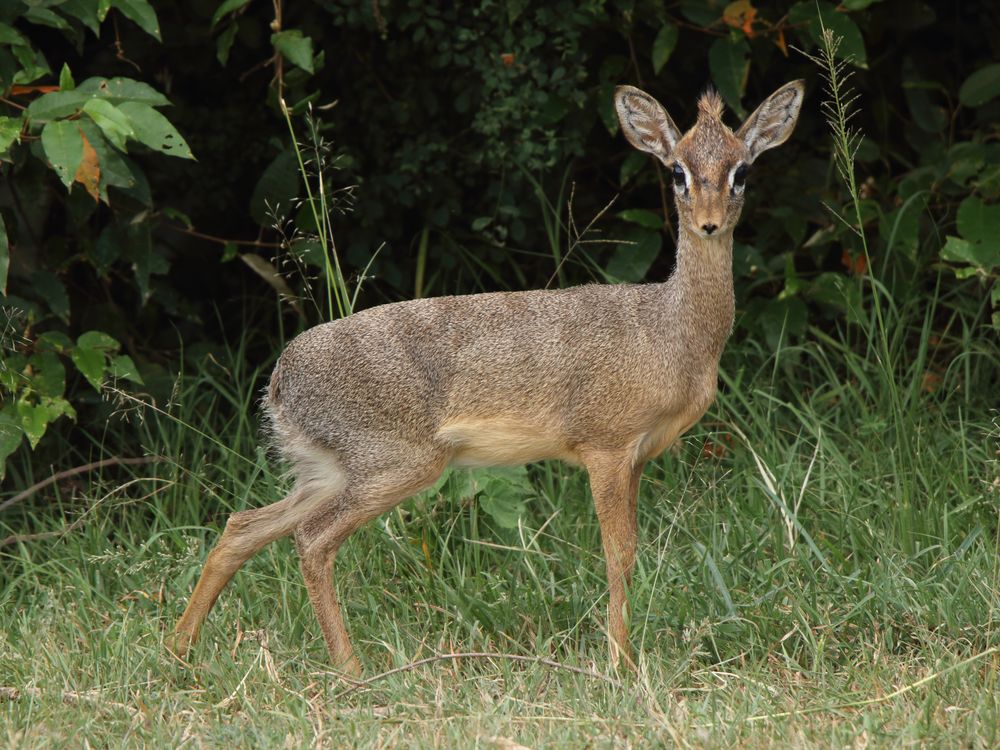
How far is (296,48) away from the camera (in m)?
5.36

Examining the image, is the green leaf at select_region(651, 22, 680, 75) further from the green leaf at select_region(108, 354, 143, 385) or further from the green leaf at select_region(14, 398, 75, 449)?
the green leaf at select_region(14, 398, 75, 449)

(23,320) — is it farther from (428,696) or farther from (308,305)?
(428,696)

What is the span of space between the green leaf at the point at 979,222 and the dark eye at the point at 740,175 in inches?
56.1

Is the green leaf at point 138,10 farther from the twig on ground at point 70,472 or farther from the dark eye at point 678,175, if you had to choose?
the dark eye at point 678,175

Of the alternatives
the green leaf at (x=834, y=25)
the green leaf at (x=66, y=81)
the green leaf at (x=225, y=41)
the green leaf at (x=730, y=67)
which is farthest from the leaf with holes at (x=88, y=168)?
the green leaf at (x=834, y=25)

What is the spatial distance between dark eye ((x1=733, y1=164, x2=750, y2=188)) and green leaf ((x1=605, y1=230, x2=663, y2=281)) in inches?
59.5

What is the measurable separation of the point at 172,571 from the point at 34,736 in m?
1.45

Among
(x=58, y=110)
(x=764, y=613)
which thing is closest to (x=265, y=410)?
(x=58, y=110)

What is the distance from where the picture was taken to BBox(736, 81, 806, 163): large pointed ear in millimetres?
4648

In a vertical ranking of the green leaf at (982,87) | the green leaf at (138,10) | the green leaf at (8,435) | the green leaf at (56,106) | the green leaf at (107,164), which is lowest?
the green leaf at (982,87)

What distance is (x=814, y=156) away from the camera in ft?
22.9

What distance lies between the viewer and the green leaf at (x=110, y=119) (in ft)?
14.4

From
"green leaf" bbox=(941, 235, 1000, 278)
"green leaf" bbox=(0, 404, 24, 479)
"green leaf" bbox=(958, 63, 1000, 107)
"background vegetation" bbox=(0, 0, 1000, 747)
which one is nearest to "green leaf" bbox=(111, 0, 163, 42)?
"background vegetation" bbox=(0, 0, 1000, 747)

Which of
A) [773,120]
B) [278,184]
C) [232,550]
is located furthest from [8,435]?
[773,120]
